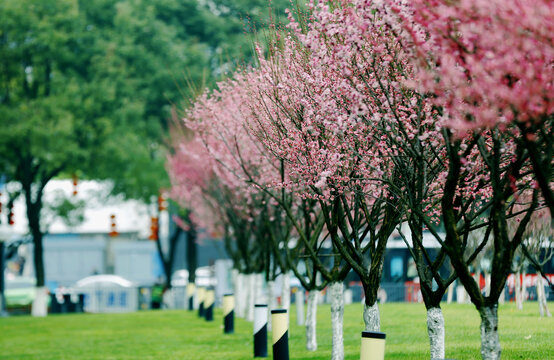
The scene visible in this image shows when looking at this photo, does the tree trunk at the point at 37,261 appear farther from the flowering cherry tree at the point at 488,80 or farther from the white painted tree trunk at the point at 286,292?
the flowering cherry tree at the point at 488,80

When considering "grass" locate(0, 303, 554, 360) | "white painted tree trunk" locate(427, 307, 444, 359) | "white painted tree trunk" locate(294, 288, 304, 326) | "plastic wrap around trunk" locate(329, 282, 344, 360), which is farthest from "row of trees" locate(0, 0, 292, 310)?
"white painted tree trunk" locate(427, 307, 444, 359)

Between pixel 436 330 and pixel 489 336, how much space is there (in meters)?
2.49

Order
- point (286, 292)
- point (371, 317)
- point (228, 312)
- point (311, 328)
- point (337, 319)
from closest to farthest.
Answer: point (371, 317) < point (337, 319) < point (311, 328) < point (286, 292) < point (228, 312)

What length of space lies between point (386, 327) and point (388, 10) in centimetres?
1345

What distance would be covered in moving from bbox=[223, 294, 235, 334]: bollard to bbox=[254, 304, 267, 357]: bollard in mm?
6111

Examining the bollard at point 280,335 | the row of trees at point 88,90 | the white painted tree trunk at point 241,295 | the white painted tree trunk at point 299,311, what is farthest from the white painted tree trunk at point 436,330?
the row of trees at point 88,90

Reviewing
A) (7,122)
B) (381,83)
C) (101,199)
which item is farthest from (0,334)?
(381,83)

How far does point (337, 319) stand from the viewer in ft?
49.5

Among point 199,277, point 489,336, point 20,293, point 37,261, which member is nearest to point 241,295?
point 37,261

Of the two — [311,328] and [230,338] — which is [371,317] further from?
[230,338]

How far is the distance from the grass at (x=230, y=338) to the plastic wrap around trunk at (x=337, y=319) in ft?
3.54

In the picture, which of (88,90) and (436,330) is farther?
(88,90)

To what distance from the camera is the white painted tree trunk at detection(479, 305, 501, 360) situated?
946 centimetres

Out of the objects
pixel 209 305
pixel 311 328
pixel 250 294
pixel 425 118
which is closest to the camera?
pixel 425 118
